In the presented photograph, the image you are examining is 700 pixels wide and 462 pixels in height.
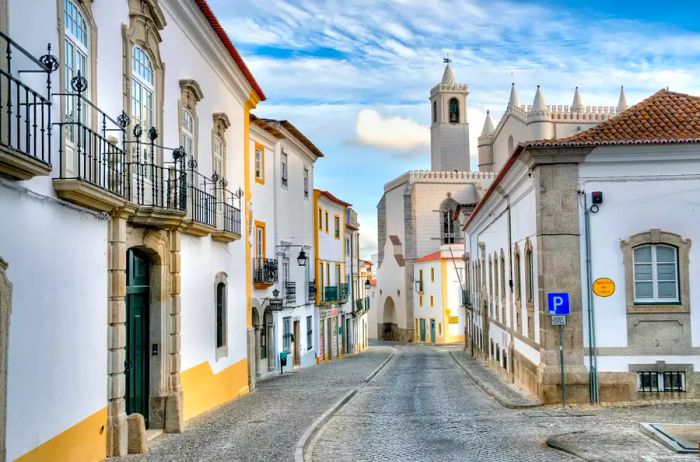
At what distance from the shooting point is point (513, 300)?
21625 mm

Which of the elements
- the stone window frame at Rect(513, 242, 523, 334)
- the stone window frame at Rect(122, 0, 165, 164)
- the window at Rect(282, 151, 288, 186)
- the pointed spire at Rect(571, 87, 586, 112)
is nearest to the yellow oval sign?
the stone window frame at Rect(513, 242, 523, 334)

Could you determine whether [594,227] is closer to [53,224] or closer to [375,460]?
[375,460]

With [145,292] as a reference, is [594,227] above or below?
above

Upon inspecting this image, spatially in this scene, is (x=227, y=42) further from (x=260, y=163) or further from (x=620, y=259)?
(x=260, y=163)

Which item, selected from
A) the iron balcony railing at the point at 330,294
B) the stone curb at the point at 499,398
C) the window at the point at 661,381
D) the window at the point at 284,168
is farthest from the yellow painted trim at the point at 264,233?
the window at the point at 661,381

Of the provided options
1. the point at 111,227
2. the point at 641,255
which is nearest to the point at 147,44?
the point at 111,227

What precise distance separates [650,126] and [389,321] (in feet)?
179

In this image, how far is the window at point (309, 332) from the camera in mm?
33844

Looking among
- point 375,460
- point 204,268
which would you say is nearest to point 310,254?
point 204,268

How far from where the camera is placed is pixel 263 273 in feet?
85.0

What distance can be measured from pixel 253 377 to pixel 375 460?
9714 millimetres

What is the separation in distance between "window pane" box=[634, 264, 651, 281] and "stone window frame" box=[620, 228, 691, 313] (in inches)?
5.3

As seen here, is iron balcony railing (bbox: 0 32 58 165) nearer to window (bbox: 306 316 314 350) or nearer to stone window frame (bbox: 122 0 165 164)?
stone window frame (bbox: 122 0 165 164)

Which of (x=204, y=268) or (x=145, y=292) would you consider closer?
(x=145, y=292)
